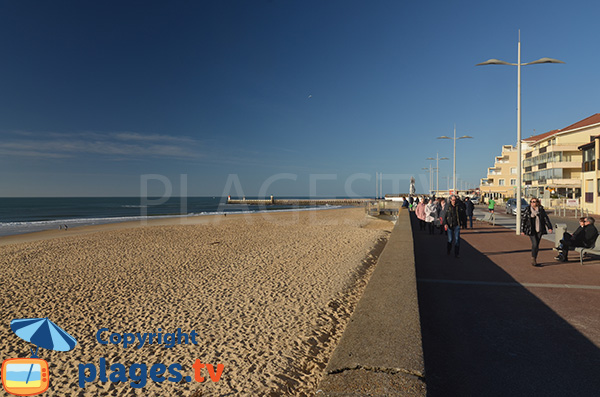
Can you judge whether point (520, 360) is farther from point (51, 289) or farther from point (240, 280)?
point (51, 289)

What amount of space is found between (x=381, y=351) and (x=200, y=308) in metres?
4.19

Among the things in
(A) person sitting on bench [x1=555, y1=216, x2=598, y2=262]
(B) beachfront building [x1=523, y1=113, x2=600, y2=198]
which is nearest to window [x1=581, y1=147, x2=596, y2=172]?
(B) beachfront building [x1=523, y1=113, x2=600, y2=198]

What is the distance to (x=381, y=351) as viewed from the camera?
305 centimetres

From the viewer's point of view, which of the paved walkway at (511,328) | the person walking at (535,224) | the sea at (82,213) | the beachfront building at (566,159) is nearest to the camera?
the paved walkway at (511,328)

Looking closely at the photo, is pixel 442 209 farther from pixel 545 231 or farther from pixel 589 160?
pixel 589 160

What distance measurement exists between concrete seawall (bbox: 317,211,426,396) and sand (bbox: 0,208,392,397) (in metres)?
0.76

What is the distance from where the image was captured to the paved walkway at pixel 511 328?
3229 millimetres

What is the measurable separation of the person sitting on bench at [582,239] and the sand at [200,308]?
4.88 metres

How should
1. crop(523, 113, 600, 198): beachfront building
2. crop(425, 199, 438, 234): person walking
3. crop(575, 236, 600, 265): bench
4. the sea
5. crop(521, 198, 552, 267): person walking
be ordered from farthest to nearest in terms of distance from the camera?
crop(523, 113, 600, 198): beachfront building < the sea < crop(425, 199, 438, 234): person walking < crop(521, 198, 552, 267): person walking < crop(575, 236, 600, 265): bench

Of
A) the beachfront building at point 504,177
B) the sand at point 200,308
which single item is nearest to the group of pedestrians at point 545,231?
the sand at point 200,308

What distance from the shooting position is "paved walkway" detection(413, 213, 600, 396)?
3229 millimetres

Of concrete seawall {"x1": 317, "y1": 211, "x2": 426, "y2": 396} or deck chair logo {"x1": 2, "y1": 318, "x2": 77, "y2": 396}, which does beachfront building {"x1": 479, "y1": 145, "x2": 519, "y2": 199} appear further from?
deck chair logo {"x1": 2, "y1": 318, "x2": 77, "y2": 396}

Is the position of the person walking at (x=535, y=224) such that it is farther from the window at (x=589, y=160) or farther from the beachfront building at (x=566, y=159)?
the beachfront building at (x=566, y=159)

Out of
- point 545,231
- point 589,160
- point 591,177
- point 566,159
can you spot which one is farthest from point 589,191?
point 545,231
